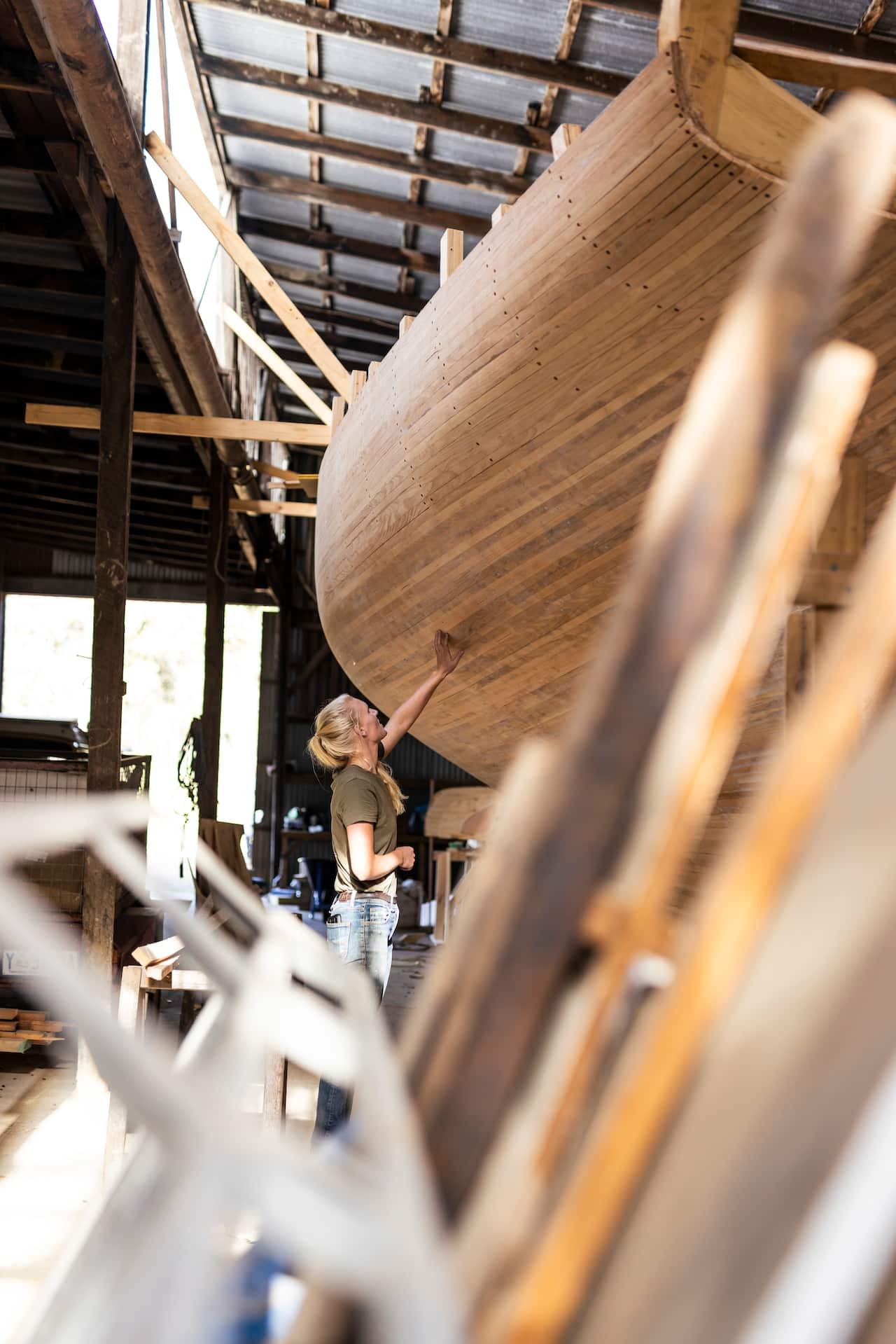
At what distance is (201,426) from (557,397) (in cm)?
366

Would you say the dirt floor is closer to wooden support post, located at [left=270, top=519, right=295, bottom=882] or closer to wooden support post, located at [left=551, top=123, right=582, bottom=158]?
wooden support post, located at [left=551, top=123, right=582, bottom=158]

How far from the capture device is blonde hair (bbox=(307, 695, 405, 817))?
3.05 meters

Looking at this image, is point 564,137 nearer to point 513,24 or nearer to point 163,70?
point 513,24

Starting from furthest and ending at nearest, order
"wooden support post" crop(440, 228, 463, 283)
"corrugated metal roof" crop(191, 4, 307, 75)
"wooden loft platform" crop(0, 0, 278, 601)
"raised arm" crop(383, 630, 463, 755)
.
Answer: "corrugated metal roof" crop(191, 4, 307, 75)
"wooden loft platform" crop(0, 0, 278, 601)
"raised arm" crop(383, 630, 463, 755)
"wooden support post" crop(440, 228, 463, 283)

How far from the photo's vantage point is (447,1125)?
21.7 inches

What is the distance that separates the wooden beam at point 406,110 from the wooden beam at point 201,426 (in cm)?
174

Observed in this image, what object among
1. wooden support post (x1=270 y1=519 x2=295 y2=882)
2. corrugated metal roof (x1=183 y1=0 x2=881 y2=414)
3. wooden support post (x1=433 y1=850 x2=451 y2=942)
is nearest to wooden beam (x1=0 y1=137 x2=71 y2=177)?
corrugated metal roof (x1=183 y1=0 x2=881 y2=414)

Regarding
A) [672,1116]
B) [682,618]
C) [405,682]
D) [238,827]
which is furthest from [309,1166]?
[238,827]

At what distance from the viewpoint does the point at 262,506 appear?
27.7 ft

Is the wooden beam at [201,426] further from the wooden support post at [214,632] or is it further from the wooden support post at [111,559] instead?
the wooden support post at [214,632]

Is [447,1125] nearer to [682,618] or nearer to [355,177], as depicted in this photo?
[682,618]

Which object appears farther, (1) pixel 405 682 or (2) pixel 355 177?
(2) pixel 355 177

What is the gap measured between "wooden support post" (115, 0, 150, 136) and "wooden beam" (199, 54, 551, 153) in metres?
1.36

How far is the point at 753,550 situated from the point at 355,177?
23.5ft
